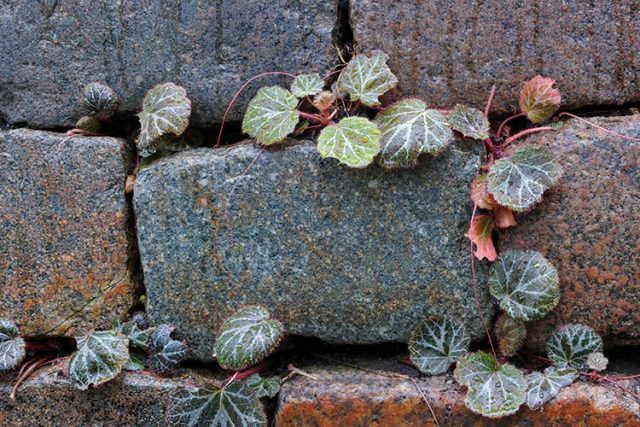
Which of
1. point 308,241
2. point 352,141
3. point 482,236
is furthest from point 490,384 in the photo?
point 352,141

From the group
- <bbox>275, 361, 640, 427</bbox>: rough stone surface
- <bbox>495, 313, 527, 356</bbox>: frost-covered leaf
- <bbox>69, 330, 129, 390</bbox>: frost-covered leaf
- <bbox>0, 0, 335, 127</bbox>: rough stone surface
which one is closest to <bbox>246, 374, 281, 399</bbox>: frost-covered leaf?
<bbox>275, 361, 640, 427</bbox>: rough stone surface

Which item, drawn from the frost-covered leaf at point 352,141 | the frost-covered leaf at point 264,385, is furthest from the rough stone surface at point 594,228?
the frost-covered leaf at point 264,385

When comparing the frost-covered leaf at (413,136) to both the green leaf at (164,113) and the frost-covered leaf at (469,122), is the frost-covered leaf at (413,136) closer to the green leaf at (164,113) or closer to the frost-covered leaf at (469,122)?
the frost-covered leaf at (469,122)

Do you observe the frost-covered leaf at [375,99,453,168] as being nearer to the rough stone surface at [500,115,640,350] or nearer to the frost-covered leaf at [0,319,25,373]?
the rough stone surface at [500,115,640,350]

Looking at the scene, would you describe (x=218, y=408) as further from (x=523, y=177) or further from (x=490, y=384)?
(x=523, y=177)

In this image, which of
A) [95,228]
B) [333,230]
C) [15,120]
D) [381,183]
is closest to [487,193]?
[381,183]
